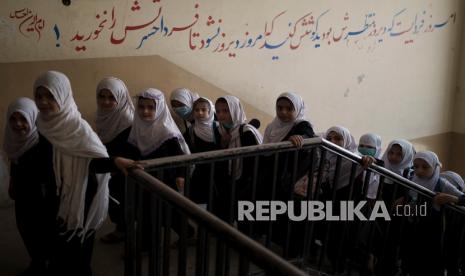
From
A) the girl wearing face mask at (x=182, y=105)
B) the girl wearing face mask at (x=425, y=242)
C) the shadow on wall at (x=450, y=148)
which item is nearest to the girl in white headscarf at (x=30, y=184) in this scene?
the girl wearing face mask at (x=182, y=105)

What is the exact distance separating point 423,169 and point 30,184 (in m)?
2.58

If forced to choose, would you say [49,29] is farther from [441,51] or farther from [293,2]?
[441,51]

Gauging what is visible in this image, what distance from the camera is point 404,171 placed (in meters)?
3.81

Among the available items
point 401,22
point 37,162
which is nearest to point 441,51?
point 401,22

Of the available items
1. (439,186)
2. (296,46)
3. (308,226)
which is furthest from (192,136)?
(296,46)

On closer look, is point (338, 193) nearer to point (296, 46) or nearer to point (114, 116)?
point (114, 116)

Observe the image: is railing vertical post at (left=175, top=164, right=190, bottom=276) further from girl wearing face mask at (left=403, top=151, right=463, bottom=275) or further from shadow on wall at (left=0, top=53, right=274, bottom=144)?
shadow on wall at (left=0, top=53, right=274, bottom=144)

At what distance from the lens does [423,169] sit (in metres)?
3.51

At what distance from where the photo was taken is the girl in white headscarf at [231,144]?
2709 millimetres

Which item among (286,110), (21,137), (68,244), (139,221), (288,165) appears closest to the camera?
(139,221)

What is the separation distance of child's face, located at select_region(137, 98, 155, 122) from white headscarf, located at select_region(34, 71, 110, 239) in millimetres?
680

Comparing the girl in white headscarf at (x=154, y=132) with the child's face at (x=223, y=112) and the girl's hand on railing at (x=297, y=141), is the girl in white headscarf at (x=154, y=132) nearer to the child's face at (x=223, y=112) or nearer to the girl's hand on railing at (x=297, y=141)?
the child's face at (x=223, y=112)

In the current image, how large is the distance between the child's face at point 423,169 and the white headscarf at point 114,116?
2.02 metres

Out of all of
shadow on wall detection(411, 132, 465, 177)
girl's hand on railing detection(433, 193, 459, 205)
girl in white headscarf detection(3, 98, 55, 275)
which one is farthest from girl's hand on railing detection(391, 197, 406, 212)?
shadow on wall detection(411, 132, 465, 177)
